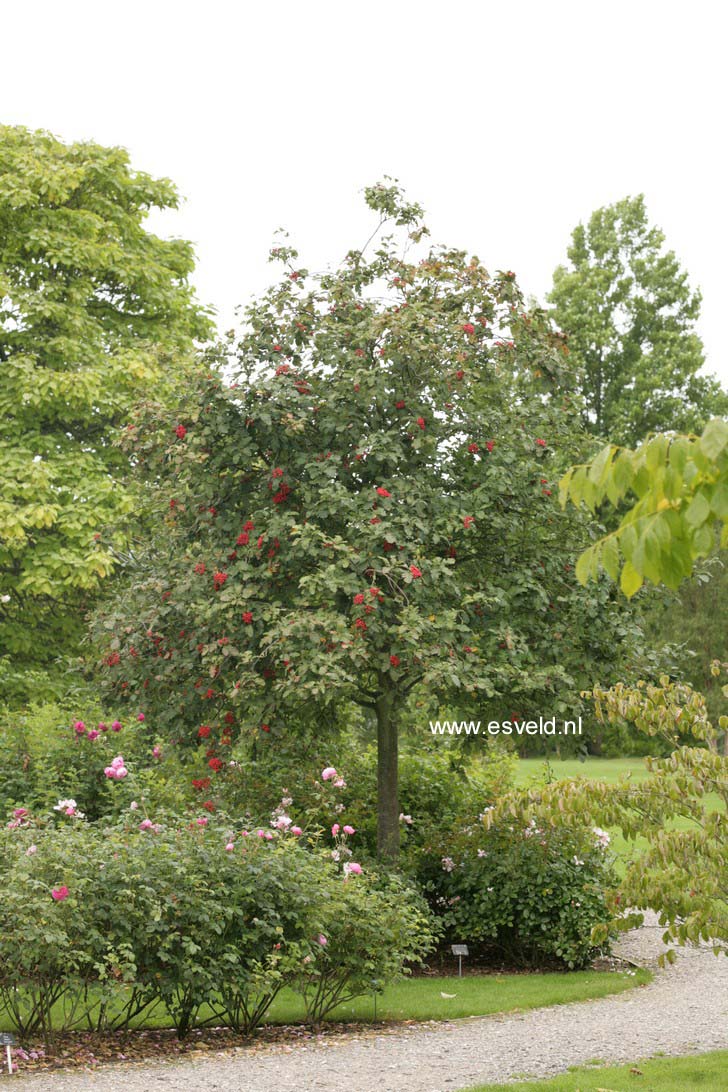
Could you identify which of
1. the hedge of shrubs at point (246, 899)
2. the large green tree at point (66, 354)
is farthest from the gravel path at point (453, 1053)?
the large green tree at point (66, 354)

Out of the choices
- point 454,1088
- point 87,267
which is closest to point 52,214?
point 87,267

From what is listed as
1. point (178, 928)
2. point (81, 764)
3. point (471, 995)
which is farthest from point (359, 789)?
point (178, 928)

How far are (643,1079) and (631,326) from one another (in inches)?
1017

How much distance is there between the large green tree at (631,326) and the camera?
2902cm

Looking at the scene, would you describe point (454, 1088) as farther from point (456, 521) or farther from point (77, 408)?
point (77, 408)

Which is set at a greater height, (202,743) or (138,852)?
(202,743)

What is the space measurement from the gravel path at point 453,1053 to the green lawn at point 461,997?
0.73 ft

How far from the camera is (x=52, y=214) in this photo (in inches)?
683

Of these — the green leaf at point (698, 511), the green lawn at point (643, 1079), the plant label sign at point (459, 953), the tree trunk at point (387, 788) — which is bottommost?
the green lawn at point (643, 1079)

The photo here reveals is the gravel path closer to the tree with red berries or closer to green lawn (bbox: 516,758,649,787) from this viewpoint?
the tree with red berries

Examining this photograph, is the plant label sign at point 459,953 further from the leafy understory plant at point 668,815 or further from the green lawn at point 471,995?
the leafy understory plant at point 668,815

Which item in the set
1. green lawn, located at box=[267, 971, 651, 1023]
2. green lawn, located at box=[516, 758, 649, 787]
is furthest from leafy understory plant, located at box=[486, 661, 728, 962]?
green lawn, located at box=[516, 758, 649, 787]

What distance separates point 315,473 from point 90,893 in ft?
12.2

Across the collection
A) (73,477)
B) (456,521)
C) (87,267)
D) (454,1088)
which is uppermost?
(87,267)
